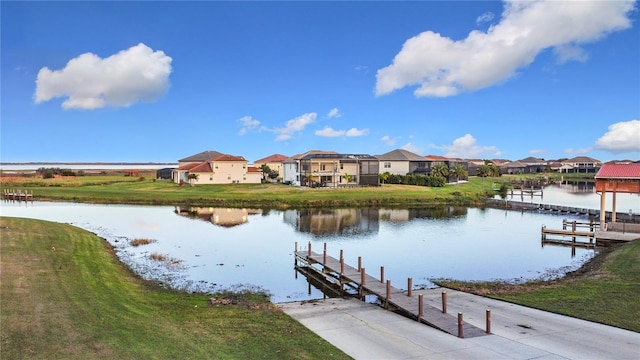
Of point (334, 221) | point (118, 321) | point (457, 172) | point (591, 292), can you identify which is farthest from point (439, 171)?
point (118, 321)

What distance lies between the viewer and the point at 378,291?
20.2m

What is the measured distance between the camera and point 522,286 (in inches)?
891

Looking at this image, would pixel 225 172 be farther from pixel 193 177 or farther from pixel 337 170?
pixel 337 170

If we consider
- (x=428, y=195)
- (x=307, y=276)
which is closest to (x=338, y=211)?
(x=428, y=195)

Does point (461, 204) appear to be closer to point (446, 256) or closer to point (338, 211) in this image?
point (338, 211)

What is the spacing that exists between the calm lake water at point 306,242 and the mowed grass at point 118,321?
164 inches

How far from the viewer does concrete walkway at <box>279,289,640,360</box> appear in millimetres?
12906

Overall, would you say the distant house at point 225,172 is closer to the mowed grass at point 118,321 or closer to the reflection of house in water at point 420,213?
the reflection of house in water at point 420,213

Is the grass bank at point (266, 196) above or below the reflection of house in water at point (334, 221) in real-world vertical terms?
above

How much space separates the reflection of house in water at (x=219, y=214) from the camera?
49.2m

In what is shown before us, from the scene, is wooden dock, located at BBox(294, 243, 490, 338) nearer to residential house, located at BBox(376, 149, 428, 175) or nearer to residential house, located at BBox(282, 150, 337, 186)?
residential house, located at BBox(282, 150, 337, 186)

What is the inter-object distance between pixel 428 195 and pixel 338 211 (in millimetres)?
21089

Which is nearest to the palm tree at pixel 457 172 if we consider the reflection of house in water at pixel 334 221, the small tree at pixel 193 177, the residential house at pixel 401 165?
the residential house at pixel 401 165

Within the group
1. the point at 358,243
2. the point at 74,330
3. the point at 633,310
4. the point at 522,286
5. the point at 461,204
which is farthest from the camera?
the point at 461,204
